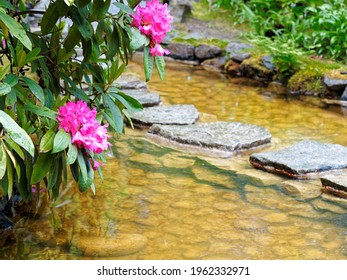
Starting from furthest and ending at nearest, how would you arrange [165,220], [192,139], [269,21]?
[269,21], [192,139], [165,220]

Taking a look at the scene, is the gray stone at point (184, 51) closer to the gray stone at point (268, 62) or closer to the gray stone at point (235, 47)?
the gray stone at point (235, 47)

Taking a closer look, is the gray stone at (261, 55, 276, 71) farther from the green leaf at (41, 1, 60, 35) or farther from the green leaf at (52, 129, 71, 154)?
the green leaf at (52, 129, 71, 154)

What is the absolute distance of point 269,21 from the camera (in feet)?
27.9

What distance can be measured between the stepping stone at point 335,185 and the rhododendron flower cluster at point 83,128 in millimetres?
1964

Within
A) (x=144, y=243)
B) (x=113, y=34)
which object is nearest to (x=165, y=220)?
(x=144, y=243)

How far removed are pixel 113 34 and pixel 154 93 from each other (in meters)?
3.34

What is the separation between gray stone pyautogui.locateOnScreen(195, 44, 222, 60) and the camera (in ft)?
26.4

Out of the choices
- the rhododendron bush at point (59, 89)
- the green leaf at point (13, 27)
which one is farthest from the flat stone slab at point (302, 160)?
the green leaf at point (13, 27)

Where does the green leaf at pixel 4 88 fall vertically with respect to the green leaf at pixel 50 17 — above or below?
below

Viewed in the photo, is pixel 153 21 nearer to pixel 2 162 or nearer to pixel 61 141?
pixel 61 141

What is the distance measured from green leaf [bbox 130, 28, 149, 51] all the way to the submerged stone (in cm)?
107

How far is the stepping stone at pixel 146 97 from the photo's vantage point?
19.0 ft

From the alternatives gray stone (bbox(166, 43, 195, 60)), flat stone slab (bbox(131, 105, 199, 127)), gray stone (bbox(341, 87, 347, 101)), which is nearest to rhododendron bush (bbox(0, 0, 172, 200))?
flat stone slab (bbox(131, 105, 199, 127))

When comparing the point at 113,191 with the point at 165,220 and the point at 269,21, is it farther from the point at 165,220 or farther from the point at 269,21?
the point at 269,21
